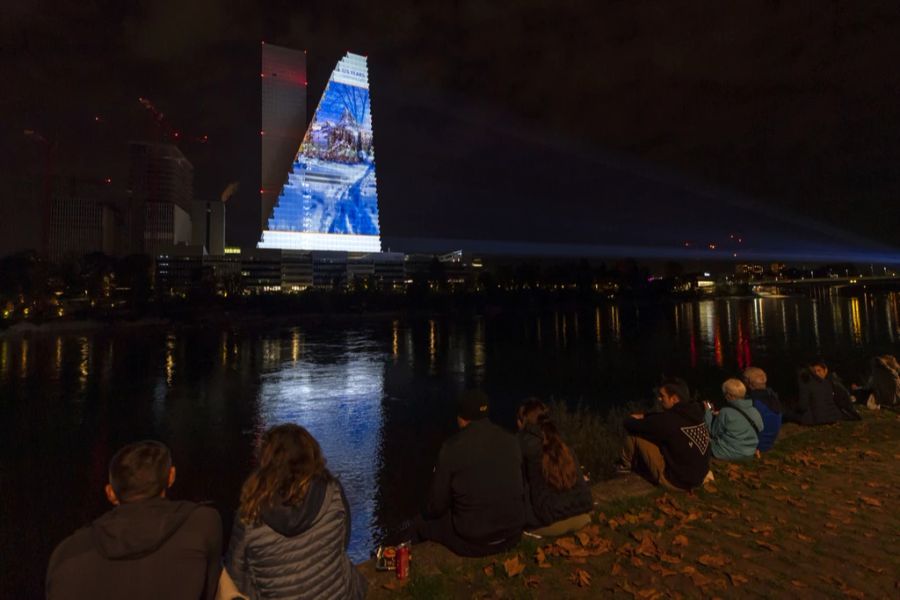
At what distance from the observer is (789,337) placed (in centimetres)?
3344

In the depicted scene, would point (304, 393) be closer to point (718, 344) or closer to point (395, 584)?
point (395, 584)

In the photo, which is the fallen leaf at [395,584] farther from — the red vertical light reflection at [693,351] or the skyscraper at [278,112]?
the skyscraper at [278,112]

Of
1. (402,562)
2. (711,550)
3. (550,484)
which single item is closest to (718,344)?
(711,550)

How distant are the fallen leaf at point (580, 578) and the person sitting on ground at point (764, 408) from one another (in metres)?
3.99

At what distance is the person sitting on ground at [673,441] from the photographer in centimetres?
546

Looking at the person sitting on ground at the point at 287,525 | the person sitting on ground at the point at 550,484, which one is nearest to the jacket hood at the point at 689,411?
the person sitting on ground at the point at 550,484

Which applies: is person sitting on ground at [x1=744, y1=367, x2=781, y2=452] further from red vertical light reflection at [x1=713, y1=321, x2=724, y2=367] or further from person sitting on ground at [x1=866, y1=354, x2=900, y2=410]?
red vertical light reflection at [x1=713, y1=321, x2=724, y2=367]

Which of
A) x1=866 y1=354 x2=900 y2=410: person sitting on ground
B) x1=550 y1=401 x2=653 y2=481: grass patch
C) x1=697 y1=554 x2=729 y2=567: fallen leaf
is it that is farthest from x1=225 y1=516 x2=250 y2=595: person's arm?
x1=866 y1=354 x2=900 y2=410: person sitting on ground

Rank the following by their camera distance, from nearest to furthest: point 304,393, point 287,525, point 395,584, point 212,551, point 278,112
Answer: point 212,551
point 287,525
point 395,584
point 304,393
point 278,112

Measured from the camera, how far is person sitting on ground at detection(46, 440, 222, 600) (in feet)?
7.74

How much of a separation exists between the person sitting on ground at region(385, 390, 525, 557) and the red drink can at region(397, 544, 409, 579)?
1.24 feet

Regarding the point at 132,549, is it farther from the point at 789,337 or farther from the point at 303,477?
the point at 789,337

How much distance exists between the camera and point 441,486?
4.13m

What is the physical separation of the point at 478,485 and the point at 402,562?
2.76 feet
